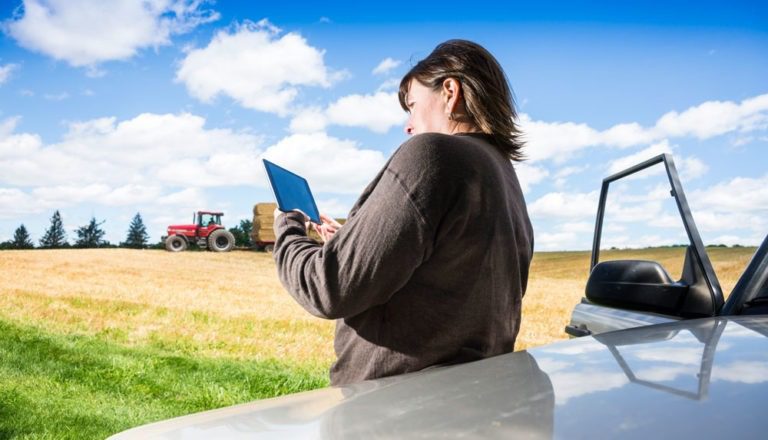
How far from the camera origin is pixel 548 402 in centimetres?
92

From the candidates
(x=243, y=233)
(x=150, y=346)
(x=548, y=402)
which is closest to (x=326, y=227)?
(x=548, y=402)

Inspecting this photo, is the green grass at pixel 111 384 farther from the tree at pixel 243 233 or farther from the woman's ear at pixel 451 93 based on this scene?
the tree at pixel 243 233

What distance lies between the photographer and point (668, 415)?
822 millimetres

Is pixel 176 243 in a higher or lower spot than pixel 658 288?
higher

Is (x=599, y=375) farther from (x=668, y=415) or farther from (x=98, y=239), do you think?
(x=98, y=239)

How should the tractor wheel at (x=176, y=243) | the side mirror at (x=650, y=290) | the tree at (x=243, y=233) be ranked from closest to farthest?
the side mirror at (x=650, y=290) → the tractor wheel at (x=176, y=243) → the tree at (x=243, y=233)

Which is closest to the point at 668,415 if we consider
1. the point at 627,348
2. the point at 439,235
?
the point at 627,348

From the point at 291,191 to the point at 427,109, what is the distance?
1.31 ft

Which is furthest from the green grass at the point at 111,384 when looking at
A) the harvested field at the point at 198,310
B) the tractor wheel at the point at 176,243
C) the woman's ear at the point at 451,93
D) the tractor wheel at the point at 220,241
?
the tractor wheel at the point at 176,243

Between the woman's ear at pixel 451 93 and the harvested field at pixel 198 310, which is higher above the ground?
the woman's ear at pixel 451 93

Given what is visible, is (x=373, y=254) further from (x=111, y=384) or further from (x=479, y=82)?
(x=111, y=384)

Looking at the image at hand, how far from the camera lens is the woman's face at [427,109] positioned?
167cm

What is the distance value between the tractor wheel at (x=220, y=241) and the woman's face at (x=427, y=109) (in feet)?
84.0

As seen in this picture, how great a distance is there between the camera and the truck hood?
806mm
